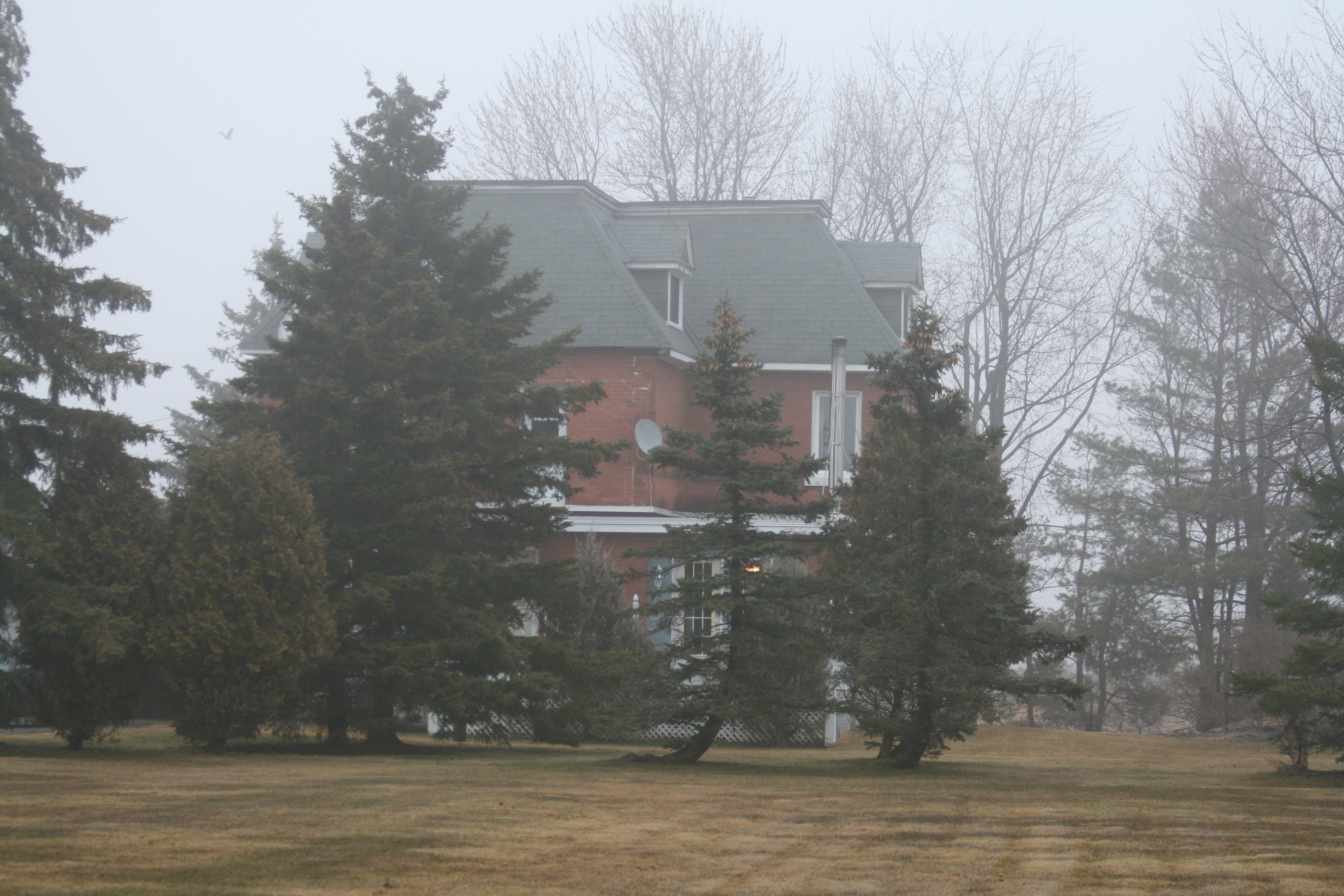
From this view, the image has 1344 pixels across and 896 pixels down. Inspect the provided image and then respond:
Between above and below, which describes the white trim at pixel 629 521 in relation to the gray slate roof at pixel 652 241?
below

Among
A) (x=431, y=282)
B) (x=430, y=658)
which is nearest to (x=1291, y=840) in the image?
(x=430, y=658)

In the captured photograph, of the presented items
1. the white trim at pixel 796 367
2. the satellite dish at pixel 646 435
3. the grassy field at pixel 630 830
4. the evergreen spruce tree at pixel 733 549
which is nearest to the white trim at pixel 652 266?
the white trim at pixel 796 367

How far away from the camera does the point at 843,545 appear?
650 inches

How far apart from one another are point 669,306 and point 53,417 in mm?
15704

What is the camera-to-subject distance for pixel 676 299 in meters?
29.1

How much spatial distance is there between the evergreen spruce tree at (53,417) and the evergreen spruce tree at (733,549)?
6.52 meters

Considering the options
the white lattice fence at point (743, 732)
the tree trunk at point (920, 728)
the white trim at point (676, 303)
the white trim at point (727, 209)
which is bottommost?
the white lattice fence at point (743, 732)

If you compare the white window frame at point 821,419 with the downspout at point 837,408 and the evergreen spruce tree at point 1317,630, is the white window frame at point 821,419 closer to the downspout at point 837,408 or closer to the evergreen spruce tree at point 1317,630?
the downspout at point 837,408

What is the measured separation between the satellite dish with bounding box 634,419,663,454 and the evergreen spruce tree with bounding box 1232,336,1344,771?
1371cm

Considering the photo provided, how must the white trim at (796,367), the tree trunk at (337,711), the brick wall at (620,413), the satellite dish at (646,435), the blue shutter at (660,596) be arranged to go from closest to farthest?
the tree trunk at (337,711), the blue shutter at (660,596), the brick wall at (620,413), the satellite dish at (646,435), the white trim at (796,367)

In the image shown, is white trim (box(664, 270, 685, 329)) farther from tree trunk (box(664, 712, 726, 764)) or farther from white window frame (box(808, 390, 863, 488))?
tree trunk (box(664, 712, 726, 764))

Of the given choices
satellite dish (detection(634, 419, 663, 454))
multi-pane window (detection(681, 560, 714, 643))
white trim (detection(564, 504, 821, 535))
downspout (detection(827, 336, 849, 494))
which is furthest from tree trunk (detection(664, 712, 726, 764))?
satellite dish (detection(634, 419, 663, 454))

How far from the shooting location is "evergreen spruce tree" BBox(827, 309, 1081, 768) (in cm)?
1446

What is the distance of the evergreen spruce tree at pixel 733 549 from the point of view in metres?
15.0
